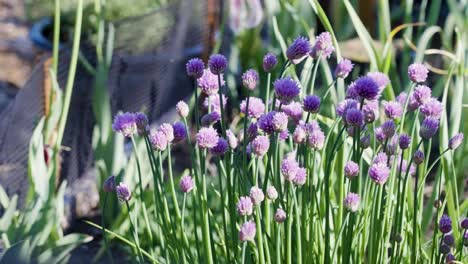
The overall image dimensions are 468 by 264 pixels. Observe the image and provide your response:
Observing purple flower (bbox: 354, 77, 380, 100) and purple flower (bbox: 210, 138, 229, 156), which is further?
purple flower (bbox: 210, 138, 229, 156)

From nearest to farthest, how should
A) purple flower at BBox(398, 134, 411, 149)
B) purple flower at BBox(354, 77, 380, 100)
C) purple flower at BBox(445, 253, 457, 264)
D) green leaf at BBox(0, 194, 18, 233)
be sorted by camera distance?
purple flower at BBox(354, 77, 380, 100), purple flower at BBox(398, 134, 411, 149), purple flower at BBox(445, 253, 457, 264), green leaf at BBox(0, 194, 18, 233)

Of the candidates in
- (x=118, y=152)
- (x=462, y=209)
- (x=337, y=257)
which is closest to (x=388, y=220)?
(x=337, y=257)

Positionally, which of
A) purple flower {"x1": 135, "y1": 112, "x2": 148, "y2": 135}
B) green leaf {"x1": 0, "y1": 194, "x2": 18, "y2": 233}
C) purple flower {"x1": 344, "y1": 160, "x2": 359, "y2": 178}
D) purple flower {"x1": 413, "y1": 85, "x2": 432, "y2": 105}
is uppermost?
purple flower {"x1": 413, "y1": 85, "x2": 432, "y2": 105}

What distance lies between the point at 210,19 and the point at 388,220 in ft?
6.49

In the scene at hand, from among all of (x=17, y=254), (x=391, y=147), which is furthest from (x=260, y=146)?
(x=17, y=254)

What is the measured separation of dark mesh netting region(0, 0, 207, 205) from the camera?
2.21m

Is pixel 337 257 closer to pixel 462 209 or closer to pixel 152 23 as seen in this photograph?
pixel 462 209

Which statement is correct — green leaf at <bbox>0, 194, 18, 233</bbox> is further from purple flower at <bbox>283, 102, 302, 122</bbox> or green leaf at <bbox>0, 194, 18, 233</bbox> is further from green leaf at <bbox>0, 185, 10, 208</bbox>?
purple flower at <bbox>283, 102, 302, 122</bbox>

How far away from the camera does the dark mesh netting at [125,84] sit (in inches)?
86.8

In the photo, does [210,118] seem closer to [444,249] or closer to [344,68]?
[344,68]

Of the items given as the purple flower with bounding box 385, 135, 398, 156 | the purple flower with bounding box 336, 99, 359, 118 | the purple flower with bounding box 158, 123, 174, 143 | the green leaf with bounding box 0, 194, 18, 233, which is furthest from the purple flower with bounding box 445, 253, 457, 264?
the green leaf with bounding box 0, 194, 18, 233

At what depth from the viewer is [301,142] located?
1.26 metres

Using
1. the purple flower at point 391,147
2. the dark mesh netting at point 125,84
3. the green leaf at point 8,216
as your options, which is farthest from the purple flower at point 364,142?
the dark mesh netting at point 125,84

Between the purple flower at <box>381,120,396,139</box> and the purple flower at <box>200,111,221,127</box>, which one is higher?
the purple flower at <box>200,111,221,127</box>
